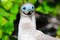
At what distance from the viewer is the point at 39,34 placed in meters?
2.71

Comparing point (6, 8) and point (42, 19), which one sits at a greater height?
point (6, 8)

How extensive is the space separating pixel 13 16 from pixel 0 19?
7.3 inches

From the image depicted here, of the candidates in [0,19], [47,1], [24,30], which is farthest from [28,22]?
[47,1]

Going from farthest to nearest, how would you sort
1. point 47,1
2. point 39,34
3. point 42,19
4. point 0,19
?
point 42,19 < point 47,1 < point 0,19 < point 39,34

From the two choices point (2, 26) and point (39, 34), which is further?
point (2, 26)

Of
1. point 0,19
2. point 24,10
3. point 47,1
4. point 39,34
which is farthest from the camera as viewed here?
point 47,1

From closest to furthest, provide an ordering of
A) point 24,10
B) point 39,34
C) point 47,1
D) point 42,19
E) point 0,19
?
point 24,10 < point 39,34 < point 0,19 < point 47,1 < point 42,19

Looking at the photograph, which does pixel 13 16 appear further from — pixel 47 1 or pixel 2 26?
pixel 47 1

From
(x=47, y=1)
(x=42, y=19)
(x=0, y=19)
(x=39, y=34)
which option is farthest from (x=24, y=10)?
(x=42, y=19)

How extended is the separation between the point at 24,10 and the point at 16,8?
35.7 inches

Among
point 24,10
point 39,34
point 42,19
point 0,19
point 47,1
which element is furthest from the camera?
point 42,19

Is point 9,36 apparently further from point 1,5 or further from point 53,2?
point 53,2

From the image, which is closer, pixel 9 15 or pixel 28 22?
pixel 28 22

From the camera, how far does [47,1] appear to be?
3.89 m
